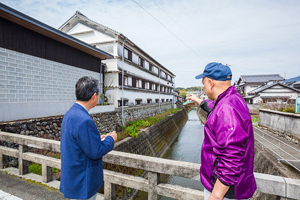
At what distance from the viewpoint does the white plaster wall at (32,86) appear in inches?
267

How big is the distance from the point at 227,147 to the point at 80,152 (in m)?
1.45

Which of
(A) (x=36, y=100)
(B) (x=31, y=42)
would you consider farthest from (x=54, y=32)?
(A) (x=36, y=100)

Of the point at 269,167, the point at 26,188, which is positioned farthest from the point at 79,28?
the point at 269,167

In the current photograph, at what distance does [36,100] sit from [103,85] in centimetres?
663

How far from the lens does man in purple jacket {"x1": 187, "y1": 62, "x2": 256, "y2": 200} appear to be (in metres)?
1.19

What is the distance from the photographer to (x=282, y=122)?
32.5ft

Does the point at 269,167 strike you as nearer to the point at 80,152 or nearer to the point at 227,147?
the point at 227,147

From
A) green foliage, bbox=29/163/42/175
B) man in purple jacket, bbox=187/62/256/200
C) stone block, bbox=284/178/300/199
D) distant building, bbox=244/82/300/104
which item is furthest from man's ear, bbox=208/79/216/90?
distant building, bbox=244/82/300/104

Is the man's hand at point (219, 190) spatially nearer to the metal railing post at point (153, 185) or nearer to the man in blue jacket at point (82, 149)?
the man in blue jacket at point (82, 149)

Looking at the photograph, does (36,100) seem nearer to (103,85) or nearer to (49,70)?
(49,70)

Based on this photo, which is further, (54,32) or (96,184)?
(54,32)

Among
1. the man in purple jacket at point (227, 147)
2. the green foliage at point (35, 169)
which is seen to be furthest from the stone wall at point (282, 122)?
the green foliage at point (35, 169)

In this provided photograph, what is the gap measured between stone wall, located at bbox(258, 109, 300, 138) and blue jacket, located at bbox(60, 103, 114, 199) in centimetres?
1092

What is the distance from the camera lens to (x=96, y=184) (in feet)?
5.87
